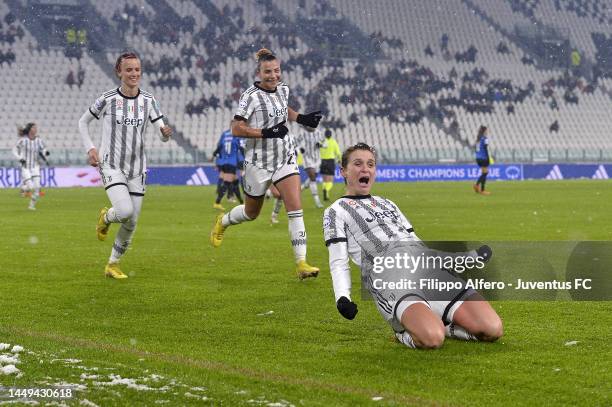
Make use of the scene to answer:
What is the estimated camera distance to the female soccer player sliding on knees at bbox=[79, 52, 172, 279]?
10.3 meters

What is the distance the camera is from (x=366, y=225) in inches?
270

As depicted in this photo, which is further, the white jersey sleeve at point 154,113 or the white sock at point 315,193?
the white sock at point 315,193

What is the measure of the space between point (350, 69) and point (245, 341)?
159ft

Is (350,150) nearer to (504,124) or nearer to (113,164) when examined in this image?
(113,164)

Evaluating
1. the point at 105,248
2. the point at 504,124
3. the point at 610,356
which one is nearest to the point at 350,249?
the point at 610,356

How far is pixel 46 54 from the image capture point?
1907 inches

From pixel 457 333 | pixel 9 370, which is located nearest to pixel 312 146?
pixel 457 333

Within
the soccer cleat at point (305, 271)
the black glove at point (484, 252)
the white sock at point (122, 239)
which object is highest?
Answer: the black glove at point (484, 252)

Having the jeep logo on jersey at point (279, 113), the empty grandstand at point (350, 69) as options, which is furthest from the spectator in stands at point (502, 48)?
the jeep logo on jersey at point (279, 113)

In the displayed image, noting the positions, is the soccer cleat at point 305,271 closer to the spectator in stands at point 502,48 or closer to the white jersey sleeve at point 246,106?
the white jersey sleeve at point 246,106

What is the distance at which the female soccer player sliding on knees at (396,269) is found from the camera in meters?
6.50

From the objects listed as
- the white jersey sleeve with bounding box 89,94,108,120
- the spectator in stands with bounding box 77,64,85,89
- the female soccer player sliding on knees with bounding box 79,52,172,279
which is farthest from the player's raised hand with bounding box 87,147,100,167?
the spectator in stands with bounding box 77,64,85,89

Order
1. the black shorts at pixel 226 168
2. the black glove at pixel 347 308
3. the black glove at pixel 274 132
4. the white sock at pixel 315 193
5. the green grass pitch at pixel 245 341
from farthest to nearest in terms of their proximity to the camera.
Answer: the white sock at pixel 315 193 < the black shorts at pixel 226 168 < the black glove at pixel 274 132 < the black glove at pixel 347 308 < the green grass pitch at pixel 245 341

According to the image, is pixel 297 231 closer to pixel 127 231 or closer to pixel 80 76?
pixel 127 231
